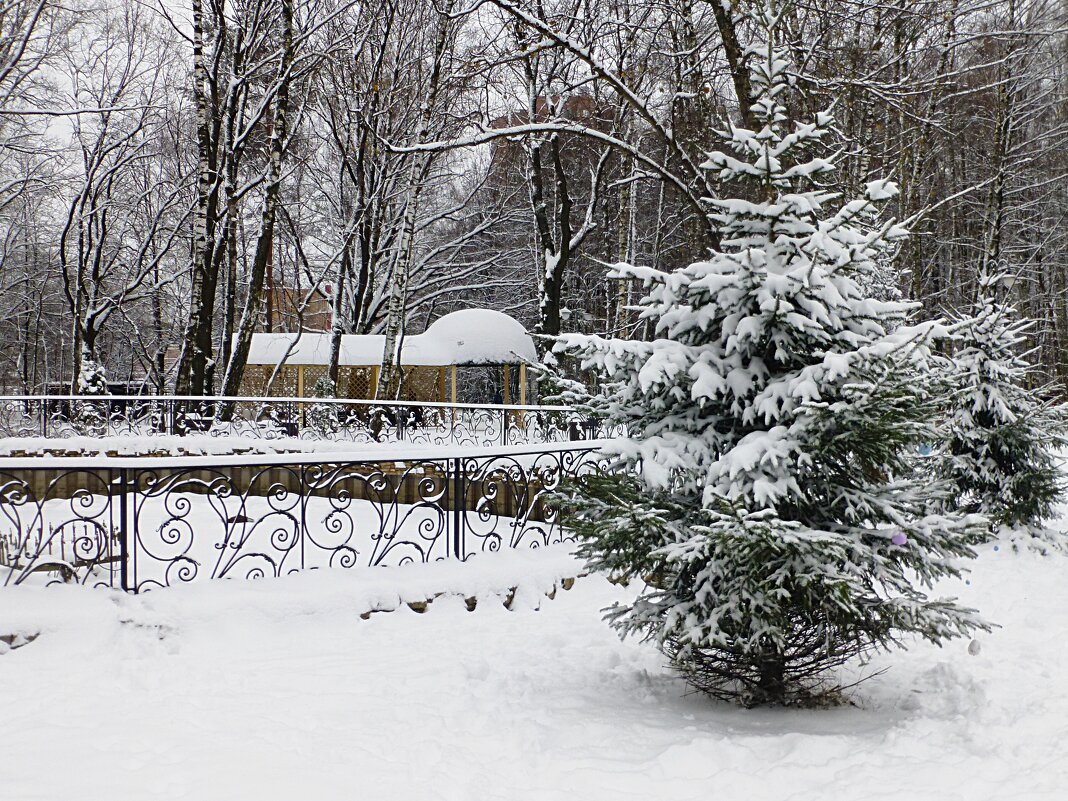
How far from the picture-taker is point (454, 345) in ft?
72.0

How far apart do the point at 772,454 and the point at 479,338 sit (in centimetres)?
1822

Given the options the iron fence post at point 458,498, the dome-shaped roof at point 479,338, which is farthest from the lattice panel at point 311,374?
the iron fence post at point 458,498

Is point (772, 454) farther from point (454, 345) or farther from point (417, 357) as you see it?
point (417, 357)

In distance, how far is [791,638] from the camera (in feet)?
14.0

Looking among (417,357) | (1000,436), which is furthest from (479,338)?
(1000,436)

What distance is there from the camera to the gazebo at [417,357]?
71.6ft

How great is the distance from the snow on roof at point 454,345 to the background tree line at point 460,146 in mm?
1038

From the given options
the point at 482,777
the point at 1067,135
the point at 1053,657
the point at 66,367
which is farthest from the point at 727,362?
the point at 66,367

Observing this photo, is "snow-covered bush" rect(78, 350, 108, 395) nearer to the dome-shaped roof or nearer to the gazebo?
the gazebo

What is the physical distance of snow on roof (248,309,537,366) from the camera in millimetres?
21766

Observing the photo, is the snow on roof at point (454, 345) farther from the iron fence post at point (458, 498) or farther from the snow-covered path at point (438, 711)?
the snow-covered path at point (438, 711)

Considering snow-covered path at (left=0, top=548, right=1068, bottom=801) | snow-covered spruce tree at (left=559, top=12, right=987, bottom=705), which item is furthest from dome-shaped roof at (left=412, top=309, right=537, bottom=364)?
snow-covered spruce tree at (left=559, top=12, right=987, bottom=705)

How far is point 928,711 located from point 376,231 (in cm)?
1936

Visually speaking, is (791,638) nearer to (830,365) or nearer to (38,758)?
(830,365)
